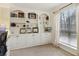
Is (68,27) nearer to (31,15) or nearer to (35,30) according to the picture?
(35,30)

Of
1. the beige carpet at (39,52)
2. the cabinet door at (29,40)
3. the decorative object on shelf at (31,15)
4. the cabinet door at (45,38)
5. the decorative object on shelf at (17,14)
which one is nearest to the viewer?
the beige carpet at (39,52)

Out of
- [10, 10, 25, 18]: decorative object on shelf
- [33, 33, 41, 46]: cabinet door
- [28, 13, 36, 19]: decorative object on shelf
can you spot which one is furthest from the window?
[10, 10, 25, 18]: decorative object on shelf

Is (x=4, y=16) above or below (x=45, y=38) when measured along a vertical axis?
above

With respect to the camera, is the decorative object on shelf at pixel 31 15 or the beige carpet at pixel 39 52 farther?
the decorative object on shelf at pixel 31 15

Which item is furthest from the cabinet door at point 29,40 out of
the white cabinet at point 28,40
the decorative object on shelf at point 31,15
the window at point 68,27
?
the window at point 68,27

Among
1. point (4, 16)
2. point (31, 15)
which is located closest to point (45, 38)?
point (31, 15)

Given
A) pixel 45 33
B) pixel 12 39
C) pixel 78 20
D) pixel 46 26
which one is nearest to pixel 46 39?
pixel 45 33

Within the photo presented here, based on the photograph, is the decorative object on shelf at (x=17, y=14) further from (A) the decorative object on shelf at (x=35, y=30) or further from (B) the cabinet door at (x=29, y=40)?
(B) the cabinet door at (x=29, y=40)

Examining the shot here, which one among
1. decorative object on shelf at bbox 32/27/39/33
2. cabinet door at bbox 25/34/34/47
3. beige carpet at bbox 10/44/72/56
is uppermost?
decorative object on shelf at bbox 32/27/39/33

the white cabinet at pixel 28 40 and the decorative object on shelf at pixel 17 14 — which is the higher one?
the decorative object on shelf at pixel 17 14

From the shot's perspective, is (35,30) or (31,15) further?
(35,30)

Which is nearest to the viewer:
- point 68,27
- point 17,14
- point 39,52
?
point 39,52

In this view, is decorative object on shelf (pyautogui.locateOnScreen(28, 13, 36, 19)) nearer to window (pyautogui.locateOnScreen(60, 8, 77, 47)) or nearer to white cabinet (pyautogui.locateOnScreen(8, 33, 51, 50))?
white cabinet (pyautogui.locateOnScreen(8, 33, 51, 50))

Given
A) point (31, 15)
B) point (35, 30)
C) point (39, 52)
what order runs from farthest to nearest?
point (35, 30)
point (31, 15)
point (39, 52)
